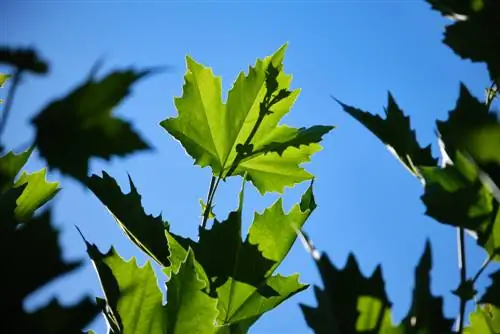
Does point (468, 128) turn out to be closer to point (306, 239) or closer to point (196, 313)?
point (306, 239)

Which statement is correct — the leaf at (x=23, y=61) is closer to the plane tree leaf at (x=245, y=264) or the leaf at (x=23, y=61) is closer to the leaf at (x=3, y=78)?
the plane tree leaf at (x=245, y=264)

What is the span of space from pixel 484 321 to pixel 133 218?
0.77 m

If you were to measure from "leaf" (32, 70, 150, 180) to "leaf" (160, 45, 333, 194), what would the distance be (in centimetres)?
91

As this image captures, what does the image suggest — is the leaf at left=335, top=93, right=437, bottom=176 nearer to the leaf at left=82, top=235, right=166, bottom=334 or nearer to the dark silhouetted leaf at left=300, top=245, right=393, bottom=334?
the dark silhouetted leaf at left=300, top=245, right=393, bottom=334

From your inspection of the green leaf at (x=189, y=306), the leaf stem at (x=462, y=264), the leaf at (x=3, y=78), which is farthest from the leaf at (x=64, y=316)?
the leaf at (x=3, y=78)

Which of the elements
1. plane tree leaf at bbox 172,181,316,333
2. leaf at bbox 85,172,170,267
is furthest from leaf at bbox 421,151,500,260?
leaf at bbox 85,172,170,267

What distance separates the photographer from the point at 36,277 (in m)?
0.70

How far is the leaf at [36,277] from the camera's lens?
0.68m

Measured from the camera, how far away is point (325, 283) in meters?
0.90

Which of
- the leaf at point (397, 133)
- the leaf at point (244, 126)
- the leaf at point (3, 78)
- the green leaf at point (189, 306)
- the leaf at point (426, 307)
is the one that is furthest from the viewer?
the leaf at point (244, 126)

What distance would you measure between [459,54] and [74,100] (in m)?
0.63

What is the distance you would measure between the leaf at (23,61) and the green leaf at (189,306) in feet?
1.79

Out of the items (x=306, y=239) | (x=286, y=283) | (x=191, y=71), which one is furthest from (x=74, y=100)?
(x=191, y=71)

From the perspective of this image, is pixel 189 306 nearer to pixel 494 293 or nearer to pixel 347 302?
pixel 347 302
